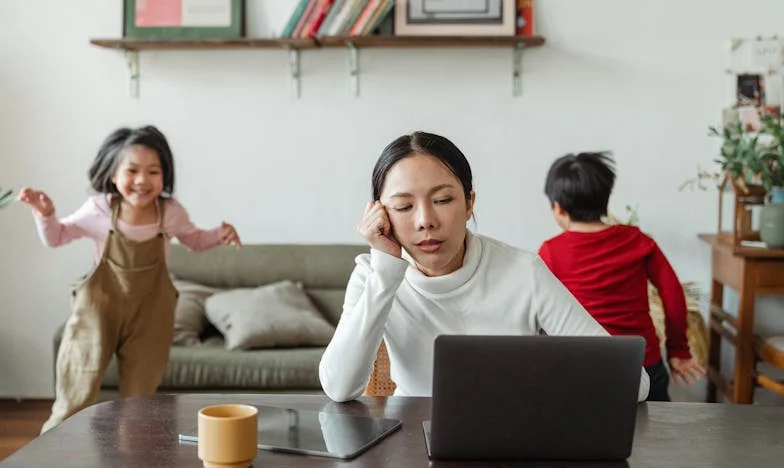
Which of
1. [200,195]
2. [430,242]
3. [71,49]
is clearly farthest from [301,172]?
[430,242]

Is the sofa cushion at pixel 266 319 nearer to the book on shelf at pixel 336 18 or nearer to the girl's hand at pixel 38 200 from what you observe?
the girl's hand at pixel 38 200

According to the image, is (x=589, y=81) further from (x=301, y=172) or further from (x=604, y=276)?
(x=604, y=276)

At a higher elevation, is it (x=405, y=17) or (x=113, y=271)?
(x=405, y=17)

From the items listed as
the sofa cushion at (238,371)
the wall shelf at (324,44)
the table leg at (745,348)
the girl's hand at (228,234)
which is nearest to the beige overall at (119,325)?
the girl's hand at (228,234)

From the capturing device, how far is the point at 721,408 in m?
1.50

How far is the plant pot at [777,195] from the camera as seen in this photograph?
330 centimetres

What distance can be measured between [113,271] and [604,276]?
58.4 inches

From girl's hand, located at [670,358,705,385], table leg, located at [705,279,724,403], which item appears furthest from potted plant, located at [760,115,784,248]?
girl's hand, located at [670,358,705,385]

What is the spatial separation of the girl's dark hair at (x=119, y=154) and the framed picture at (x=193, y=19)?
106 cm

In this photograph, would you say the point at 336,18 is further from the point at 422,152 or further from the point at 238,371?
the point at 422,152

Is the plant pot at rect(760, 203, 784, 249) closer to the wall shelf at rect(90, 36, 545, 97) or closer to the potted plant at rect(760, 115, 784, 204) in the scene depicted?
the potted plant at rect(760, 115, 784, 204)

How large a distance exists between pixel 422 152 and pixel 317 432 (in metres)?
0.56

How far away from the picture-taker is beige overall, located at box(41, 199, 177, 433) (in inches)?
109

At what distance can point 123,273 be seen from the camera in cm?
283
